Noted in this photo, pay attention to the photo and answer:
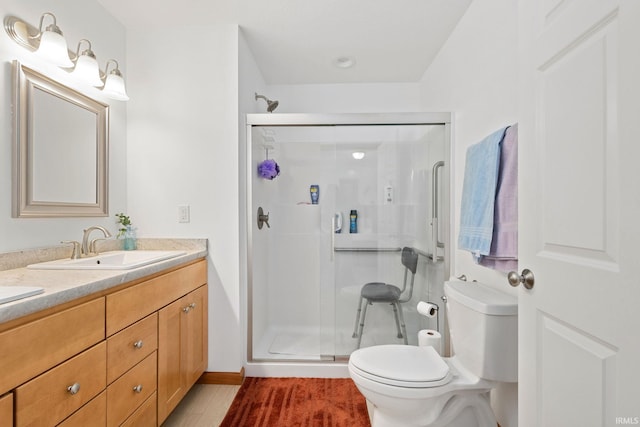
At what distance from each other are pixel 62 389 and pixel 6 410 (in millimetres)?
172

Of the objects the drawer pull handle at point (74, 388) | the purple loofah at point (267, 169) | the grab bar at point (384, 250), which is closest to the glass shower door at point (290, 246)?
the purple loofah at point (267, 169)

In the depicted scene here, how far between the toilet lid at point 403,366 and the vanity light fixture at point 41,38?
6.41 feet

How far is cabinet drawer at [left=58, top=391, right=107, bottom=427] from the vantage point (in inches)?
38.9

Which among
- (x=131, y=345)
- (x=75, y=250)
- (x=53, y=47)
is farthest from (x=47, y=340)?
(x=53, y=47)

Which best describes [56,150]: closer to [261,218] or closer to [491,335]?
[261,218]

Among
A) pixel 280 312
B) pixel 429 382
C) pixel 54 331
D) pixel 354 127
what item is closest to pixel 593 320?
pixel 429 382

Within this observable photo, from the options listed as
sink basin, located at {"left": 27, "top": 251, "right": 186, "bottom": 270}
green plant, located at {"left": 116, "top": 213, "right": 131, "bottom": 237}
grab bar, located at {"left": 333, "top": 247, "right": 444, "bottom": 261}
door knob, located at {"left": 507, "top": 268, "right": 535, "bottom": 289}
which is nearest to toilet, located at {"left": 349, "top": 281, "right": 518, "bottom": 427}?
door knob, located at {"left": 507, "top": 268, "right": 535, "bottom": 289}

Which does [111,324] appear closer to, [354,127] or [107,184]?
[107,184]

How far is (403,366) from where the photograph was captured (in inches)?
54.8

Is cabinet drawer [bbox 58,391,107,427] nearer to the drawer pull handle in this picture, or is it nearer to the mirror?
the drawer pull handle

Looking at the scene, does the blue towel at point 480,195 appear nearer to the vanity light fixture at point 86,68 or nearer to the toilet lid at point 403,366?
the toilet lid at point 403,366

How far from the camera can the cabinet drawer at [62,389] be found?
84 cm

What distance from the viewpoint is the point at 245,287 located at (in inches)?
84.3

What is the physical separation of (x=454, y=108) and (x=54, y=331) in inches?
90.6
